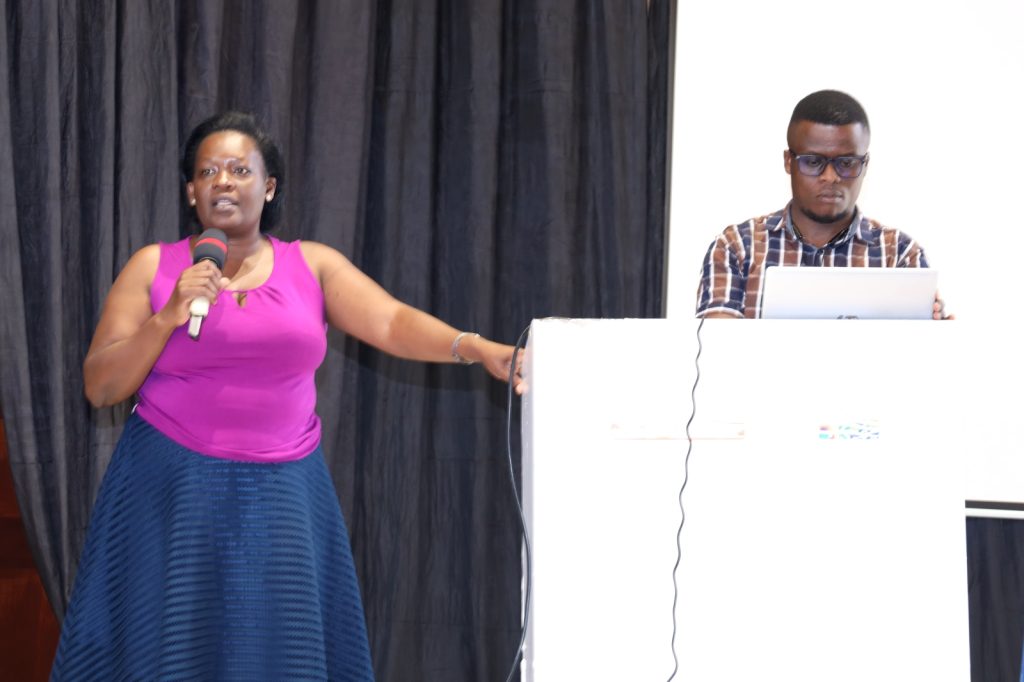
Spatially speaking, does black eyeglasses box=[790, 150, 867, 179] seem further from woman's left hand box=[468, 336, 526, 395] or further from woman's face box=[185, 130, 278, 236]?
woman's face box=[185, 130, 278, 236]

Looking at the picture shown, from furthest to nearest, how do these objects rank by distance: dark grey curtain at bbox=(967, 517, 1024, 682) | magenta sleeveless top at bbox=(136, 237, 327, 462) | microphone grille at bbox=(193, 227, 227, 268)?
dark grey curtain at bbox=(967, 517, 1024, 682), magenta sleeveless top at bbox=(136, 237, 327, 462), microphone grille at bbox=(193, 227, 227, 268)

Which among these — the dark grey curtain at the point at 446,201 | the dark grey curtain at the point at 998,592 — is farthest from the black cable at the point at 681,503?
the dark grey curtain at the point at 998,592

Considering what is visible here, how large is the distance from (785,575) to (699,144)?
1853mm

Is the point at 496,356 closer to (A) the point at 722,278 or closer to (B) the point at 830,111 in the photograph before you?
(A) the point at 722,278

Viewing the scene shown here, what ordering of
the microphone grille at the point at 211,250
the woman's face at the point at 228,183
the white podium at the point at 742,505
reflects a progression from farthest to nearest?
the woman's face at the point at 228,183, the microphone grille at the point at 211,250, the white podium at the point at 742,505

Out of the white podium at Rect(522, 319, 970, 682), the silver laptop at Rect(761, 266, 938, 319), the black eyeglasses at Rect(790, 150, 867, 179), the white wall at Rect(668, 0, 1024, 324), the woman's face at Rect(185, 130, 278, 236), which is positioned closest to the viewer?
the white podium at Rect(522, 319, 970, 682)

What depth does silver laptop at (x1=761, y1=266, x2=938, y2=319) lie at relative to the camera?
1.96m

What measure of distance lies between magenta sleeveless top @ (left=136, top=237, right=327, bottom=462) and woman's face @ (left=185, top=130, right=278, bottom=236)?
0.14 metres

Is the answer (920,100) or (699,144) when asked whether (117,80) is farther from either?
(920,100)

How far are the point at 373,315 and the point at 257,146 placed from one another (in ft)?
1.48

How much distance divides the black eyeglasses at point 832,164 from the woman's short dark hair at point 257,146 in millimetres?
1196

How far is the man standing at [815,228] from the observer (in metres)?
2.67

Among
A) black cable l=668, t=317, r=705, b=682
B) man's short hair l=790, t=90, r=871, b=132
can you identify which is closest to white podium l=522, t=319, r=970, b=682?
black cable l=668, t=317, r=705, b=682

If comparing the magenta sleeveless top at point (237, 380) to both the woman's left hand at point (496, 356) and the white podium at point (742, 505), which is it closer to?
the woman's left hand at point (496, 356)
